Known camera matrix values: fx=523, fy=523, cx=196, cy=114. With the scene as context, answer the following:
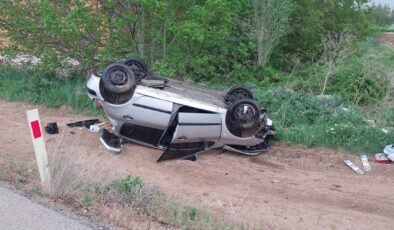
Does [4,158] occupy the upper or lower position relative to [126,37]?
lower

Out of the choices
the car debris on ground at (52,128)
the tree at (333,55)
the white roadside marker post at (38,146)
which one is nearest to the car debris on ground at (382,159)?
the tree at (333,55)

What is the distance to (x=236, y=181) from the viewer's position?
839 cm

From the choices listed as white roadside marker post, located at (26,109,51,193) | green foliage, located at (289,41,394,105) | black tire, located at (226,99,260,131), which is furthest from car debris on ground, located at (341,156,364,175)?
white roadside marker post, located at (26,109,51,193)

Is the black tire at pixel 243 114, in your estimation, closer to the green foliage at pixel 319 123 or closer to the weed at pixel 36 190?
the green foliage at pixel 319 123

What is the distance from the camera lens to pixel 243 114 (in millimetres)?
8648

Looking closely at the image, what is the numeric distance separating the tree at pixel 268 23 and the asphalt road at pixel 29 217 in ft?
36.3

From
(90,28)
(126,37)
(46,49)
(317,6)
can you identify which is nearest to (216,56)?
(126,37)

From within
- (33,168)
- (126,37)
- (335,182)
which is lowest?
(335,182)

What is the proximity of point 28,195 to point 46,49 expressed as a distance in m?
8.38

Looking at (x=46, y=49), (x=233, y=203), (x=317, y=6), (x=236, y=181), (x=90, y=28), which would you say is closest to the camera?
(x=233, y=203)

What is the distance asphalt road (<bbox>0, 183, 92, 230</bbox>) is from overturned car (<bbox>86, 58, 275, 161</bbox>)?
3.61 m

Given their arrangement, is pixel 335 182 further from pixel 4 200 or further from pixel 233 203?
pixel 4 200

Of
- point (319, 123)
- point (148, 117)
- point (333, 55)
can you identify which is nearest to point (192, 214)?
point (148, 117)

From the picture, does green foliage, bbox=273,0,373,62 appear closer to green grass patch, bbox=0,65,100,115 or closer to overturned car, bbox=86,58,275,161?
green grass patch, bbox=0,65,100,115
